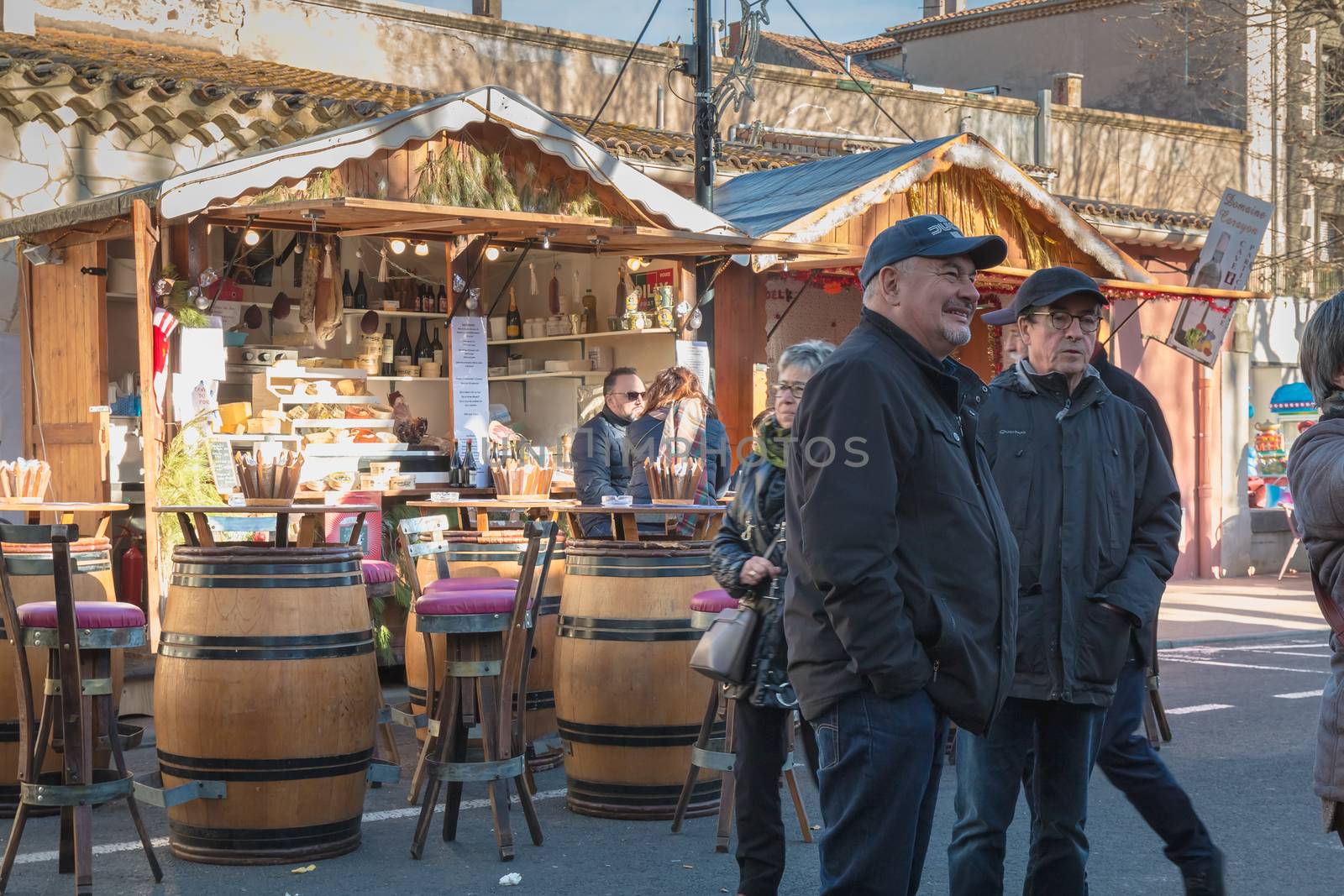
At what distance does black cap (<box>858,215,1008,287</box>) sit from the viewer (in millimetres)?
3629

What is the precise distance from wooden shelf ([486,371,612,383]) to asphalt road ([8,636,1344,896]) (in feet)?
19.5

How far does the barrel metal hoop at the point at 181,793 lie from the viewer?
5.91 metres

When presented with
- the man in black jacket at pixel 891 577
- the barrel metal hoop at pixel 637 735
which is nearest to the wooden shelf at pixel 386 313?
the barrel metal hoop at pixel 637 735

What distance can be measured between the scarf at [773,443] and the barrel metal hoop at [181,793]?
245 cm

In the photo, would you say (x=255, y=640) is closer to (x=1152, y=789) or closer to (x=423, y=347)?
(x=1152, y=789)

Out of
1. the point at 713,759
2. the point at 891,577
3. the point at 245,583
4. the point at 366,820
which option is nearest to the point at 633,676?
the point at 713,759

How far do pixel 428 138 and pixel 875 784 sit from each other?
739 cm

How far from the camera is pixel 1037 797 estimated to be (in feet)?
14.9

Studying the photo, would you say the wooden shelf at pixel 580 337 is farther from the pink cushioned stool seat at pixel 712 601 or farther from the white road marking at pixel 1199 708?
the pink cushioned stool seat at pixel 712 601

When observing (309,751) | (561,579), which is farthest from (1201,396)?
(309,751)

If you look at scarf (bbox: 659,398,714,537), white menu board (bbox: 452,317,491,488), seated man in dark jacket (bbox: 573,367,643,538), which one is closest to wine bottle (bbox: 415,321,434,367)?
white menu board (bbox: 452,317,491,488)

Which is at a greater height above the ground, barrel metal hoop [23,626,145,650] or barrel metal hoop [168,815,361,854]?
barrel metal hoop [23,626,145,650]

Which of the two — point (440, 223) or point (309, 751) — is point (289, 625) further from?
point (440, 223)

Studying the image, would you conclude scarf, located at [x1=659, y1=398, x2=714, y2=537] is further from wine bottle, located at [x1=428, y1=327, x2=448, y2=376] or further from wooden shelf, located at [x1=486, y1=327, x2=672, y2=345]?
wine bottle, located at [x1=428, y1=327, x2=448, y2=376]
